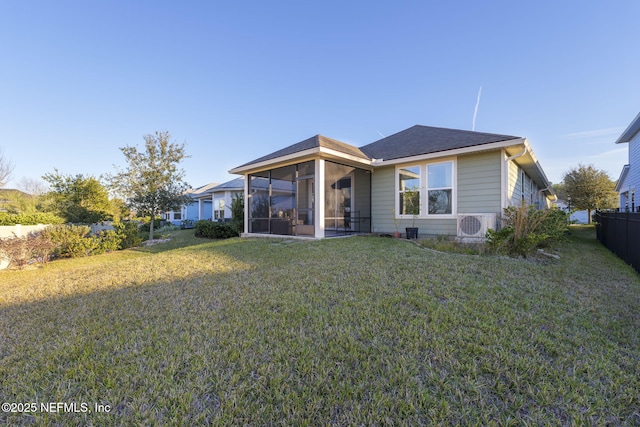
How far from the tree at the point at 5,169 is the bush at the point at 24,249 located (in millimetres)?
15876

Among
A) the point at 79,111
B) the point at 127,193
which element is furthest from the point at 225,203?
the point at 79,111

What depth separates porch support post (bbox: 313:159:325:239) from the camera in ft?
26.3

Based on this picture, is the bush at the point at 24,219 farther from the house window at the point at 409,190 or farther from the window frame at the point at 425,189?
the house window at the point at 409,190

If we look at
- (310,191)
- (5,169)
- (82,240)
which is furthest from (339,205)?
(5,169)

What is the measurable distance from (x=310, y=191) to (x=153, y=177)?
829cm

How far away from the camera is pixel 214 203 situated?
2133 centimetres

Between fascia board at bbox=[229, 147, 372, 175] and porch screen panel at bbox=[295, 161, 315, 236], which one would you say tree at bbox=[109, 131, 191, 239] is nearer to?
fascia board at bbox=[229, 147, 372, 175]

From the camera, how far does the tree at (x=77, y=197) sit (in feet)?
42.1

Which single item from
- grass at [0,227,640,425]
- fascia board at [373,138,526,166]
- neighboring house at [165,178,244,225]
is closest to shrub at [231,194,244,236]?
neighboring house at [165,178,244,225]

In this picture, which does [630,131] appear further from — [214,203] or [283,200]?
[214,203]

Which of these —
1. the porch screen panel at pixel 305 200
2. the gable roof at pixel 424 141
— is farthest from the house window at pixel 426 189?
the porch screen panel at pixel 305 200

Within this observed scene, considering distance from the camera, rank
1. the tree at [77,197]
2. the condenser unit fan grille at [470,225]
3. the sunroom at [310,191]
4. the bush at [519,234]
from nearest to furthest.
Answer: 1. the bush at [519,234]
2. the condenser unit fan grille at [470,225]
3. the sunroom at [310,191]
4. the tree at [77,197]

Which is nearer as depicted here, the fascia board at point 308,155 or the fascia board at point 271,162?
the fascia board at point 308,155

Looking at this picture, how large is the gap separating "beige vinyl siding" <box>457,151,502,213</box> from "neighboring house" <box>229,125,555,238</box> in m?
0.02
